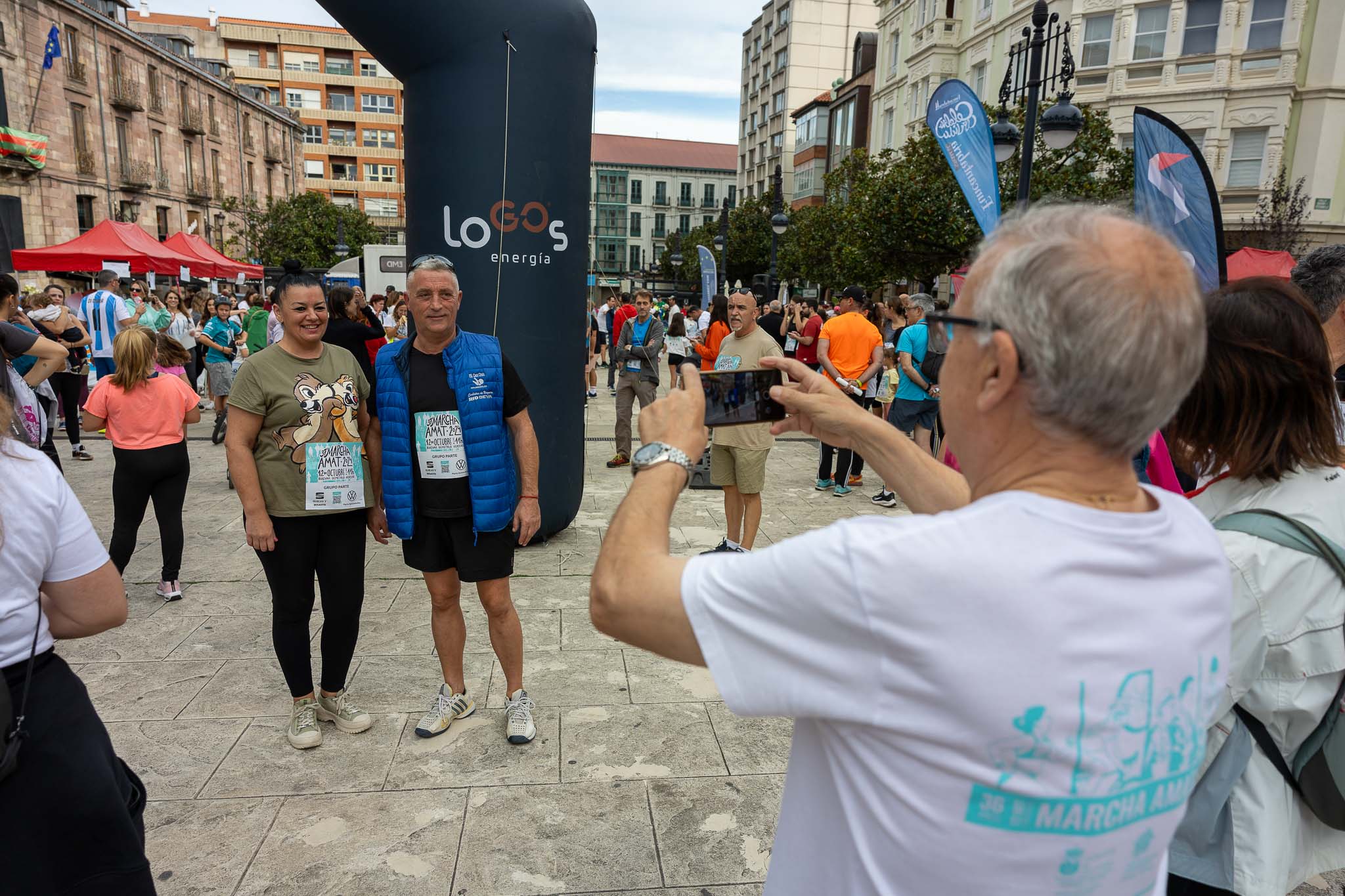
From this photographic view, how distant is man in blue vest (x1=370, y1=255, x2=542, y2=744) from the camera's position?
335 cm

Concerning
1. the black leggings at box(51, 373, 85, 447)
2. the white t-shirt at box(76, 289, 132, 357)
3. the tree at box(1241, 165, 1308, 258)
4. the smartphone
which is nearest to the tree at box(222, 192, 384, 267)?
the white t-shirt at box(76, 289, 132, 357)

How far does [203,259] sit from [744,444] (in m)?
18.5

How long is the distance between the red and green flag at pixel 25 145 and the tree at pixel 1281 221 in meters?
35.3

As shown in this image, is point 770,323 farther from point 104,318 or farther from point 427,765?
point 427,765

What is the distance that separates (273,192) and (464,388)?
2110 inches

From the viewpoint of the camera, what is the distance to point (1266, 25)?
2270 cm

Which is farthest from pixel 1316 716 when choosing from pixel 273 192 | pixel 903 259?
pixel 273 192

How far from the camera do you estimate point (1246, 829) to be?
148 cm

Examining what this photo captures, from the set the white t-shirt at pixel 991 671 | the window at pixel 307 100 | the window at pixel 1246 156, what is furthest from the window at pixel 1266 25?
the window at pixel 307 100

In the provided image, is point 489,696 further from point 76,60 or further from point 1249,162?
point 76,60

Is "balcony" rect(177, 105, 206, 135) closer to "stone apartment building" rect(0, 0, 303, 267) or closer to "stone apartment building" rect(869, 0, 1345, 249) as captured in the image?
"stone apartment building" rect(0, 0, 303, 267)

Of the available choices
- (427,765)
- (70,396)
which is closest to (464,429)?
(427,765)

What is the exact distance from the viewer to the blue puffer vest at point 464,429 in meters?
3.35

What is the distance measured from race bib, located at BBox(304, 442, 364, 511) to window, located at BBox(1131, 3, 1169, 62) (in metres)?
28.6
